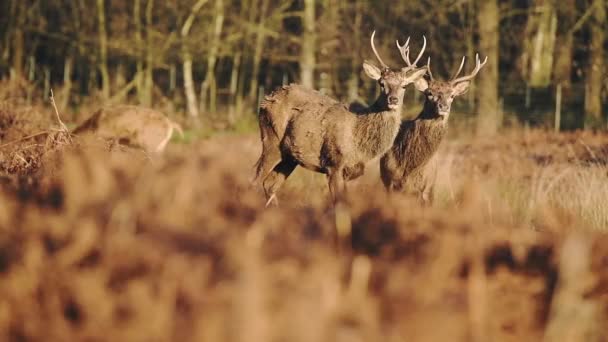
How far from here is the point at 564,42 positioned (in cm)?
2630

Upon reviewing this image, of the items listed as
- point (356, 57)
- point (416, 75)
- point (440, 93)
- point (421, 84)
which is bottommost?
point (440, 93)

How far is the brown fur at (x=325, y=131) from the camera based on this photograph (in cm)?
873

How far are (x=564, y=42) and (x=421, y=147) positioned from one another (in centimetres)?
1852

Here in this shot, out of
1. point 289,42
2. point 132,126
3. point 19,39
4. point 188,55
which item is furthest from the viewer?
point 19,39

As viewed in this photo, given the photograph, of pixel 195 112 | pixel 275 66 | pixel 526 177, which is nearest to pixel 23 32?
pixel 195 112

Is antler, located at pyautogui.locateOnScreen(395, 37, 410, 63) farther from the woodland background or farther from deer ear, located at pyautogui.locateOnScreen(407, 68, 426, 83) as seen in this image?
the woodland background

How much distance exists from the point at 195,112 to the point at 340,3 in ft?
19.0

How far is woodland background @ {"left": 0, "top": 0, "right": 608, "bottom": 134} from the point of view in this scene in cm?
2511

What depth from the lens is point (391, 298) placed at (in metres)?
2.03

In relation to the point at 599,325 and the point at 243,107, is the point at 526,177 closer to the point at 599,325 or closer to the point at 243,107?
the point at 599,325

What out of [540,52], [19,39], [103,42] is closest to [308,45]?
[103,42]

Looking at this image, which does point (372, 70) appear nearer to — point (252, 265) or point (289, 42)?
point (252, 265)

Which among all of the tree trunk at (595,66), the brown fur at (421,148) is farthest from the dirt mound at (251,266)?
the tree trunk at (595,66)

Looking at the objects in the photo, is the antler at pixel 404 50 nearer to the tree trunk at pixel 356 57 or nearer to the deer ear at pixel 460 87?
the deer ear at pixel 460 87
